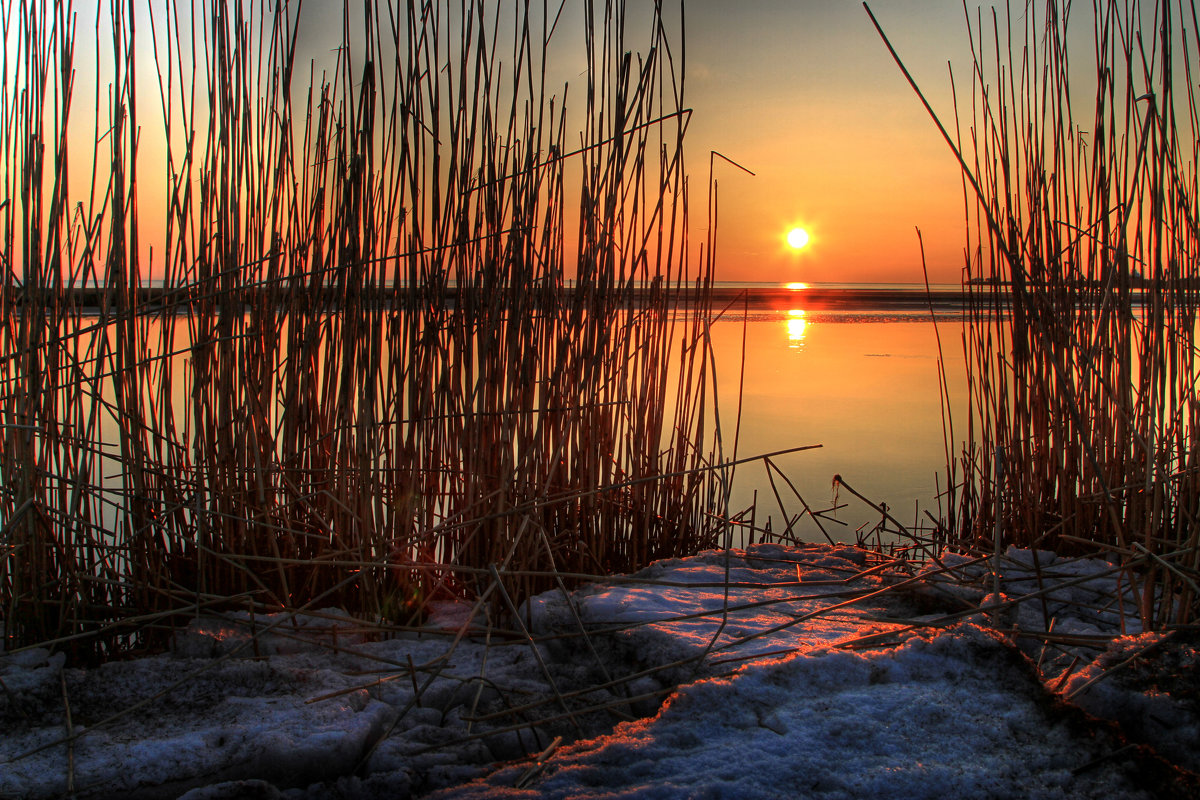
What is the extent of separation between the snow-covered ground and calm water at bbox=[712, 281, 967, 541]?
1.80 ft

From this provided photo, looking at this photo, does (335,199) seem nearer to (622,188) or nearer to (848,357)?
(622,188)

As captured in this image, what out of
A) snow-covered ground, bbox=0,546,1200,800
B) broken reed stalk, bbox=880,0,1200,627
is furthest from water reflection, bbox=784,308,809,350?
snow-covered ground, bbox=0,546,1200,800

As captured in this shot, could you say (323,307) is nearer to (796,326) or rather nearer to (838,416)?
(838,416)

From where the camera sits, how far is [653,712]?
83 centimetres

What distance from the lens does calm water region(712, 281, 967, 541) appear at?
7.50 ft

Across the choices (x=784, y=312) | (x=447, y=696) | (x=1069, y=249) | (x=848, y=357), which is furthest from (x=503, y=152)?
(x=784, y=312)

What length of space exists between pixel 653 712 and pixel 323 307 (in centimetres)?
77

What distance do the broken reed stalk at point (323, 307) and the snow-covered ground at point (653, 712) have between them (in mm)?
175

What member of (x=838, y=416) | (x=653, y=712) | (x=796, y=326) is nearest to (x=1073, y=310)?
(x=653, y=712)

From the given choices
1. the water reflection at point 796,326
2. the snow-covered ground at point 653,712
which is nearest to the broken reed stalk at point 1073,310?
the snow-covered ground at point 653,712

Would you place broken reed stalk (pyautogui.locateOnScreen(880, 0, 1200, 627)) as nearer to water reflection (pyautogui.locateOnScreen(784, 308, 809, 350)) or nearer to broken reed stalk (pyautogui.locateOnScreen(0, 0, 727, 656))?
broken reed stalk (pyautogui.locateOnScreen(0, 0, 727, 656))

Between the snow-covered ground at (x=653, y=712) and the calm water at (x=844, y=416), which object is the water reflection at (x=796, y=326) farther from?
the snow-covered ground at (x=653, y=712)

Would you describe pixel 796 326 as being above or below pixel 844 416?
above

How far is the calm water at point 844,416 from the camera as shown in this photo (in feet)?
7.50
